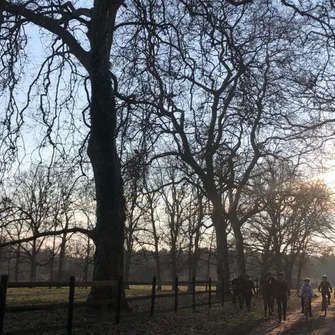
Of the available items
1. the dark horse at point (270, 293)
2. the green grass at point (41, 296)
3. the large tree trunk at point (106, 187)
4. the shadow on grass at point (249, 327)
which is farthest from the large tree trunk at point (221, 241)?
the large tree trunk at point (106, 187)

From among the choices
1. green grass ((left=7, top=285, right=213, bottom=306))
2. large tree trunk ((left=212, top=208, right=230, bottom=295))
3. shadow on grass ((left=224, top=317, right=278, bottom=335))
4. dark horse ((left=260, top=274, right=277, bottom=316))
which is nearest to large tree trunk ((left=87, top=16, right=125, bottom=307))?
shadow on grass ((left=224, top=317, right=278, bottom=335))

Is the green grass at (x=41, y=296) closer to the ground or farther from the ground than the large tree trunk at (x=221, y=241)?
closer to the ground

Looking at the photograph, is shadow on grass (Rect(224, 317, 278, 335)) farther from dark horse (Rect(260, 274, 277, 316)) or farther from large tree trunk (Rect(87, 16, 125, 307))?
large tree trunk (Rect(87, 16, 125, 307))

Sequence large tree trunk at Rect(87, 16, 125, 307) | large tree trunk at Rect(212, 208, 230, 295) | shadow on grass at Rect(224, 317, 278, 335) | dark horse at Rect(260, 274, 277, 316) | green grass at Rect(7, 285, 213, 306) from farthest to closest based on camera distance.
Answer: large tree trunk at Rect(212, 208, 230, 295), green grass at Rect(7, 285, 213, 306), dark horse at Rect(260, 274, 277, 316), shadow on grass at Rect(224, 317, 278, 335), large tree trunk at Rect(87, 16, 125, 307)

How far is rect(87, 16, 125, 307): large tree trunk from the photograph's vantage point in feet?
43.7

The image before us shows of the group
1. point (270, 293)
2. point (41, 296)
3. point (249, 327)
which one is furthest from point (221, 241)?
point (249, 327)

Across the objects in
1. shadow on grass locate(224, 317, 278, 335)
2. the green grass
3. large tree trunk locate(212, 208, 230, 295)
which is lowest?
shadow on grass locate(224, 317, 278, 335)

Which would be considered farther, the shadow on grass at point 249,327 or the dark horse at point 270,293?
the dark horse at point 270,293

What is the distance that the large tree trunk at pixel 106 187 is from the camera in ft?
43.7

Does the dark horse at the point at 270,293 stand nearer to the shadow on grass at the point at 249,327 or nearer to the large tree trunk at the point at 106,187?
the shadow on grass at the point at 249,327

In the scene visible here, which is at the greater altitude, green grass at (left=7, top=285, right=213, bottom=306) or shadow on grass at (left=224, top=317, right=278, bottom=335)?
green grass at (left=7, top=285, right=213, bottom=306)

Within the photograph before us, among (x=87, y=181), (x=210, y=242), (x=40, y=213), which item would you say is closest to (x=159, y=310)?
(x=87, y=181)

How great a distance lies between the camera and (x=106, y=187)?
14.3 metres

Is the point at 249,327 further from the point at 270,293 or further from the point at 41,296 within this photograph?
the point at 41,296
